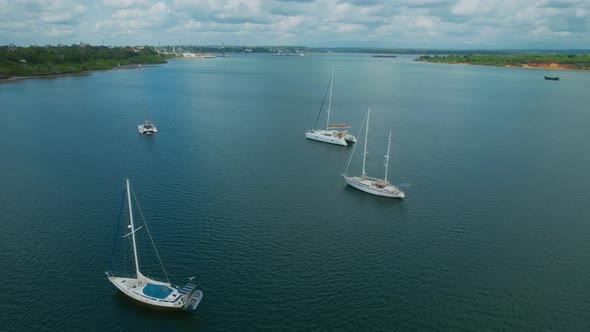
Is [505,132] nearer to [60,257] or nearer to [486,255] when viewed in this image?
[486,255]

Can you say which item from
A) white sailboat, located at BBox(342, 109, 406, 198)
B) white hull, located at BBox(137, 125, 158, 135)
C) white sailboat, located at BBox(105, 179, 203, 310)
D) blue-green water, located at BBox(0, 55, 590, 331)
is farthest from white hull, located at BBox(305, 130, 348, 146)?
white sailboat, located at BBox(105, 179, 203, 310)

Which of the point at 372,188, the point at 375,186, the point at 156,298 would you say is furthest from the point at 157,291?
the point at 375,186

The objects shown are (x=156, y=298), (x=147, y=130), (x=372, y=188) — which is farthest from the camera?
(x=147, y=130)

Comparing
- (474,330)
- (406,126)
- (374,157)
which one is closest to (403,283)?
(474,330)

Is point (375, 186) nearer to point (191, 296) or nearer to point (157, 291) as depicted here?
point (191, 296)

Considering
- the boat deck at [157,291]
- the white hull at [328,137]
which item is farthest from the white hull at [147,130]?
the boat deck at [157,291]

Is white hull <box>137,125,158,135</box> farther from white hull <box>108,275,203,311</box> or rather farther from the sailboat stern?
the sailboat stern
